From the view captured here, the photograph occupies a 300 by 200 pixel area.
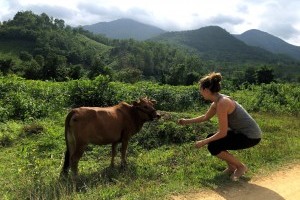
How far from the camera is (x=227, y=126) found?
256 inches

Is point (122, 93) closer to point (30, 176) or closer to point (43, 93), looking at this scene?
point (43, 93)

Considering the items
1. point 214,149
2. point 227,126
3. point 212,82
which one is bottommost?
point 214,149

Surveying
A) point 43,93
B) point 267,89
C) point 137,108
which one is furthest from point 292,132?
point 267,89

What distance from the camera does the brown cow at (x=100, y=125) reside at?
755 centimetres

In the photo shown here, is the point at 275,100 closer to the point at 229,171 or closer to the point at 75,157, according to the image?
the point at 229,171

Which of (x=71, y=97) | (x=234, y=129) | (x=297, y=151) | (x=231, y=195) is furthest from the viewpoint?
(x=71, y=97)

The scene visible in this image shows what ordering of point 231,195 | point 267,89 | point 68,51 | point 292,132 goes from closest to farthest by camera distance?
1. point 231,195
2. point 292,132
3. point 267,89
4. point 68,51

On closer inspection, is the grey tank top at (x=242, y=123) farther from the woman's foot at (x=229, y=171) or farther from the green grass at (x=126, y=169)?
the green grass at (x=126, y=169)

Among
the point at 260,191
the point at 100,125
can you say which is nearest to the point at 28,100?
the point at 100,125

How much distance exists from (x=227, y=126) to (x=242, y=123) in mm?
422

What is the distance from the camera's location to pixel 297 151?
9.20 meters

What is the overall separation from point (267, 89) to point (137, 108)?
59.1 ft

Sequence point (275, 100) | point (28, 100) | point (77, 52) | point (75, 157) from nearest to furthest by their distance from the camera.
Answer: point (75, 157)
point (28, 100)
point (275, 100)
point (77, 52)

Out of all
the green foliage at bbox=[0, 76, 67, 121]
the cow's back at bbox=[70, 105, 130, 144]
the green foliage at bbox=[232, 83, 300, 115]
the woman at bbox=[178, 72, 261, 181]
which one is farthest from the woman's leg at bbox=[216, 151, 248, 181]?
the green foliage at bbox=[232, 83, 300, 115]
